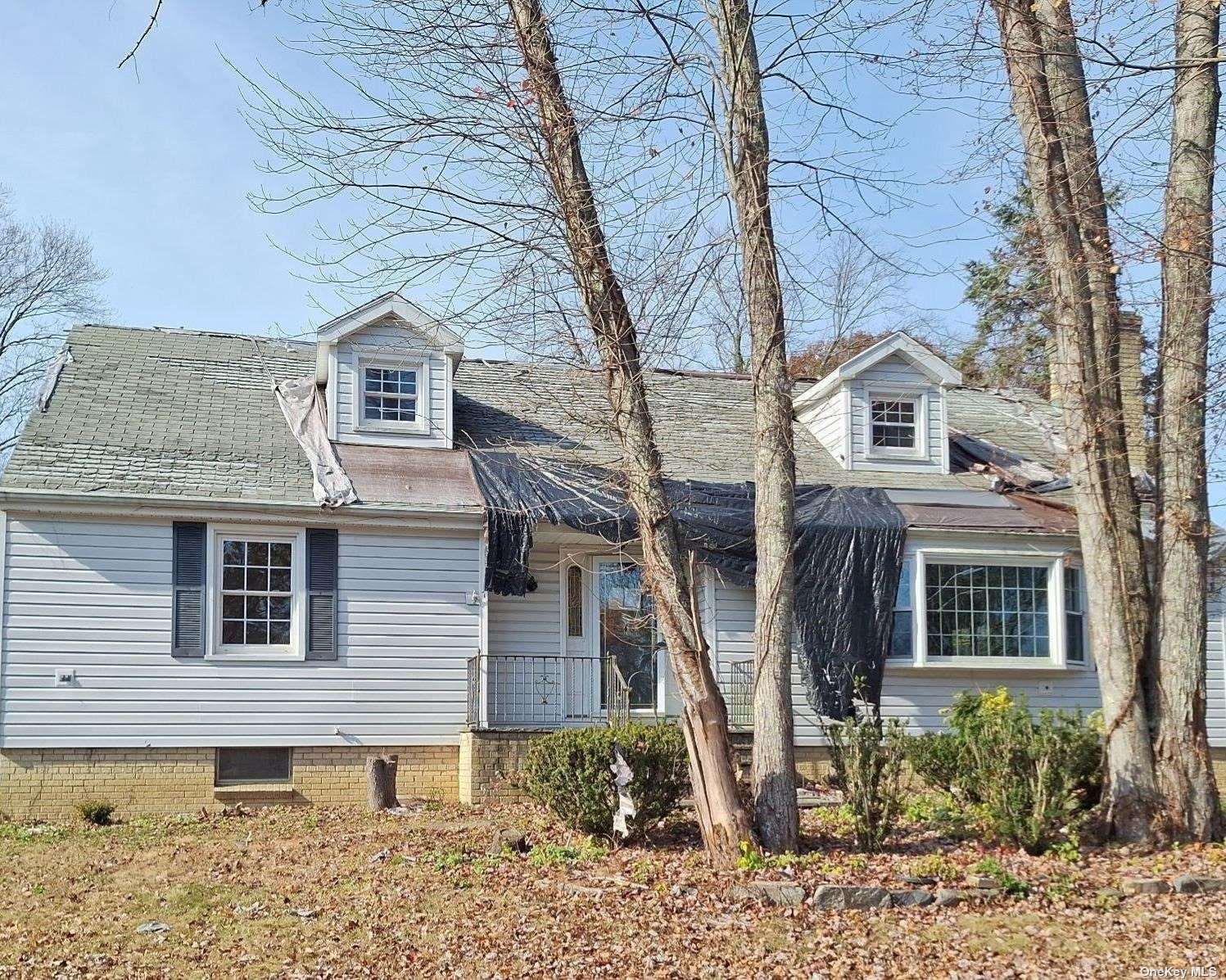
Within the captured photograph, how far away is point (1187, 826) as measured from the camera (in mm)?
10008

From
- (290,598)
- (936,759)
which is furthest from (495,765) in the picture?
(936,759)

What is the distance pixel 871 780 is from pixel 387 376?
8.79 meters

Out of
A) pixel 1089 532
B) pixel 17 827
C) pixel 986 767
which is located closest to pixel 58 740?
pixel 17 827

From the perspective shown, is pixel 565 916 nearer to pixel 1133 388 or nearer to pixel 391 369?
pixel 391 369

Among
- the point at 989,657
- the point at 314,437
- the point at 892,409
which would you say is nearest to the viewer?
the point at 314,437

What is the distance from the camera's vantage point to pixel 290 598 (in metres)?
14.3

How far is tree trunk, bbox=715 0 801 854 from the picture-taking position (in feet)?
31.6

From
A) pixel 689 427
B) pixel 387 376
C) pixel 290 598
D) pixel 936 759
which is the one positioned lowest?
pixel 936 759

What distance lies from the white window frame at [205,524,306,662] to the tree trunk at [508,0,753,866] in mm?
5771

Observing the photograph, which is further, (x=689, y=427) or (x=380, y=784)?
(x=689, y=427)

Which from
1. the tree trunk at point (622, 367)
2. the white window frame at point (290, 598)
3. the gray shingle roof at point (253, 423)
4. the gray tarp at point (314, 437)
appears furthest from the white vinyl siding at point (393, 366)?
the tree trunk at point (622, 367)

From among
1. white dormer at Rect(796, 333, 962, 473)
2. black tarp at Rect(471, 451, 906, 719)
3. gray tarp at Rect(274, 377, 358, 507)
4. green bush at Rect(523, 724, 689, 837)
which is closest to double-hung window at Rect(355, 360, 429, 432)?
gray tarp at Rect(274, 377, 358, 507)

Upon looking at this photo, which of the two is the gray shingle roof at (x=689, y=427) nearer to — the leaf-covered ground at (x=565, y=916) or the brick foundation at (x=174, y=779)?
the brick foundation at (x=174, y=779)

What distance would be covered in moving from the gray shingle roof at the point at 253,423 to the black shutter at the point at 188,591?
1.68ft
